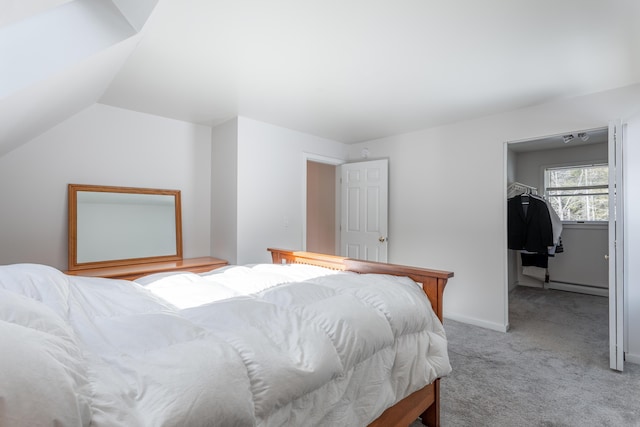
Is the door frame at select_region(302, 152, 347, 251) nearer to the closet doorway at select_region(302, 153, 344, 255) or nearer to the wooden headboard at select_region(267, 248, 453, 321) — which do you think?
the closet doorway at select_region(302, 153, 344, 255)

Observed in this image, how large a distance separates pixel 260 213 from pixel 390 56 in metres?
2.17

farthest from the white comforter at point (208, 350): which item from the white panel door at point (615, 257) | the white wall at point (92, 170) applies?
the white panel door at point (615, 257)

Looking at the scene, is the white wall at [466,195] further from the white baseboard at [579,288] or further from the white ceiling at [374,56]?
the white baseboard at [579,288]

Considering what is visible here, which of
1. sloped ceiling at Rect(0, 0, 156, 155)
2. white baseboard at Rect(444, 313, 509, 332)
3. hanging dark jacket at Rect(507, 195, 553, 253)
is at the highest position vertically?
sloped ceiling at Rect(0, 0, 156, 155)

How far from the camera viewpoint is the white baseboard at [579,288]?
4582 mm

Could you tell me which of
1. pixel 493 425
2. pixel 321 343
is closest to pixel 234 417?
pixel 321 343

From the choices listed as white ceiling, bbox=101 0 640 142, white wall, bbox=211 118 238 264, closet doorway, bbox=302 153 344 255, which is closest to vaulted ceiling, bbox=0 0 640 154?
white ceiling, bbox=101 0 640 142

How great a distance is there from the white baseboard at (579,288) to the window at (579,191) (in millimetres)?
1018

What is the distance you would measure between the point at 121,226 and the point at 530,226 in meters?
4.92

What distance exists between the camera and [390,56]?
212 cm

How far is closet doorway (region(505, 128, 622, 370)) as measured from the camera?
4.60m

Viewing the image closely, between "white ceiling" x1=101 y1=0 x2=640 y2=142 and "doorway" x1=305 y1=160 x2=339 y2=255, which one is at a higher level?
"white ceiling" x1=101 y1=0 x2=640 y2=142

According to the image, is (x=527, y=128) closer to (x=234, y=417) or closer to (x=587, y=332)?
(x=587, y=332)

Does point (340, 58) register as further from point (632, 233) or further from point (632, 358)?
point (632, 358)
